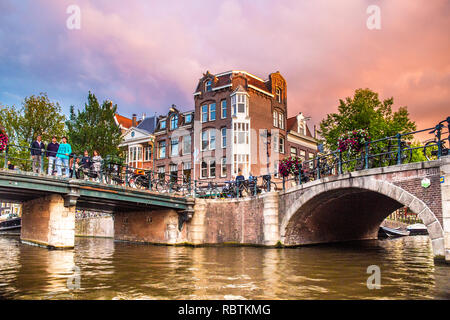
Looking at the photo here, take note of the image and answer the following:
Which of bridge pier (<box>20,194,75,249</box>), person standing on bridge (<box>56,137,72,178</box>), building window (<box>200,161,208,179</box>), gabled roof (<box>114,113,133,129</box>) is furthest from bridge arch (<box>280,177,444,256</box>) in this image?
gabled roof (<box>114,113,133,129</box>)

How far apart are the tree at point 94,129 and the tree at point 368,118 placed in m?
16.5

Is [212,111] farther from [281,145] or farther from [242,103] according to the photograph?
[281,145]

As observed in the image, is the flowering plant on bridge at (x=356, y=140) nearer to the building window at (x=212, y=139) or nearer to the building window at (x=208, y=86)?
the building window at (x=212, y=139)

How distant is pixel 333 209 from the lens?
656 inches

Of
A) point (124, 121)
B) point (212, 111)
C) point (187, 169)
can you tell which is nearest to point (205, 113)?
point (212, 111)

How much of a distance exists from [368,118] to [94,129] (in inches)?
778

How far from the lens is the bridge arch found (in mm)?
10167

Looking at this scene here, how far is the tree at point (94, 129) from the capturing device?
2656 cm

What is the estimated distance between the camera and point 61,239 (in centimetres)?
1448

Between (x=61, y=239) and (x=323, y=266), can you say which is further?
(x=61, y=239)
